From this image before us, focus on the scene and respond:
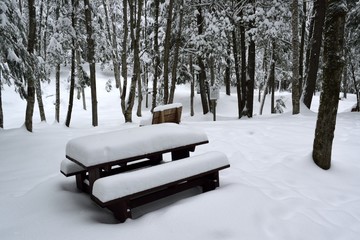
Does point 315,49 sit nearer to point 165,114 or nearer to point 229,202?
point 165,114

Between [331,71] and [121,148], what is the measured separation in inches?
144

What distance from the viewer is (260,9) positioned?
12.2 meters

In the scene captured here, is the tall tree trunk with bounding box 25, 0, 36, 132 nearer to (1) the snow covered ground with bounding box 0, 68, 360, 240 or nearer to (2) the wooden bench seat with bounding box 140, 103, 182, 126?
(1) the snow covered ground with bounding box 0, 68, 360, 240

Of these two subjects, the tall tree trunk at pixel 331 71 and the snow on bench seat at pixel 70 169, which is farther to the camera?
the tall tree trunk at pixel 331 71

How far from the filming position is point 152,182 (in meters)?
3.43

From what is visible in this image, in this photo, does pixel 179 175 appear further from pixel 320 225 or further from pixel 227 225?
pixel 320 225

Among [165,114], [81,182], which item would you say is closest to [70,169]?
[81,182]

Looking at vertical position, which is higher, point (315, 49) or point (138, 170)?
point (315, 49)

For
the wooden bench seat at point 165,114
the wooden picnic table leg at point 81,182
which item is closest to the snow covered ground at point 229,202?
the wooden picnic table leg at point 81,182

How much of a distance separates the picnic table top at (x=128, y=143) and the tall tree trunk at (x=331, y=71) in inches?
84.6

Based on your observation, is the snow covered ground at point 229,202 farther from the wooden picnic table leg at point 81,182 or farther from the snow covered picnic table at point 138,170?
the snow covered picnic table at point 138,170

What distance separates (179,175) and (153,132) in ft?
2.52

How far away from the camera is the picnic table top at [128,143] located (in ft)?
11.2

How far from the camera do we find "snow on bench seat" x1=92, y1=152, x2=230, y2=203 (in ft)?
10.3
